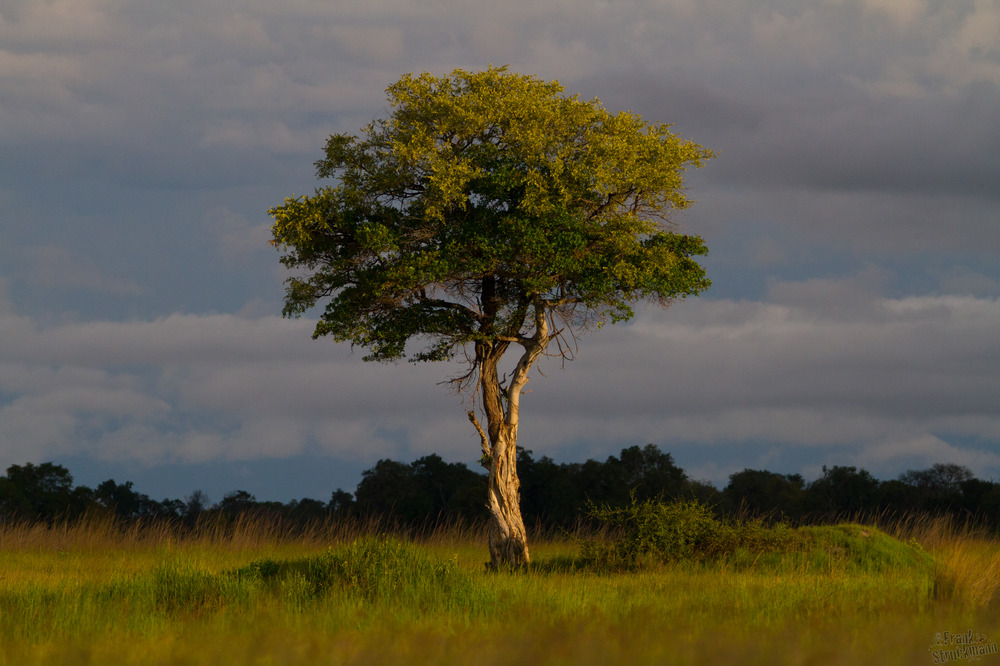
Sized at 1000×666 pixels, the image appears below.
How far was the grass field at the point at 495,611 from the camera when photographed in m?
8.91

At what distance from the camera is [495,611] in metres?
13.1

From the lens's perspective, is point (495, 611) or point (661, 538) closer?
point (495, 611)

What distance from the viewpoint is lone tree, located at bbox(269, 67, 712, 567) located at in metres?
20.4

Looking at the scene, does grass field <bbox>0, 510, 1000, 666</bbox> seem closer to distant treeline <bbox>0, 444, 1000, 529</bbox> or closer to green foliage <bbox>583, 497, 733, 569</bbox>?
green foliage <bbox>583, 497, 733, 569</bbox>

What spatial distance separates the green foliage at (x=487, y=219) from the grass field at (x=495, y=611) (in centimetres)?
658

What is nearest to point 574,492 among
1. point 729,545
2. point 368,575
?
point 729,545

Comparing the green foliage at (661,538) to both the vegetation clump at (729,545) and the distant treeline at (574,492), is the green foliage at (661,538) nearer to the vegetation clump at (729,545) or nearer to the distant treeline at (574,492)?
the vegetation clump at (729,545)

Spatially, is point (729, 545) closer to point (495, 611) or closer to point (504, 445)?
point (504, 445)

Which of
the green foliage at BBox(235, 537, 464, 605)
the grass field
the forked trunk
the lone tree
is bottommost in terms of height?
the grass field

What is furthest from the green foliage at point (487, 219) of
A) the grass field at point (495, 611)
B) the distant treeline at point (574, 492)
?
the distant treeline at point (574, 492)

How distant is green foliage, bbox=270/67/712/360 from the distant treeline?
Result: 22.5 m

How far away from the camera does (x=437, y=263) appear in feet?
65.7

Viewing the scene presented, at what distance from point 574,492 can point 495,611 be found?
3258cm

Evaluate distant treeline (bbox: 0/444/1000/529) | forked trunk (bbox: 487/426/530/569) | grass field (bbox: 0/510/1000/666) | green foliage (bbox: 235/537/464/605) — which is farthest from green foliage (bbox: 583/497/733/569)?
distant treeline (bbox: 0/444/1000/529)
